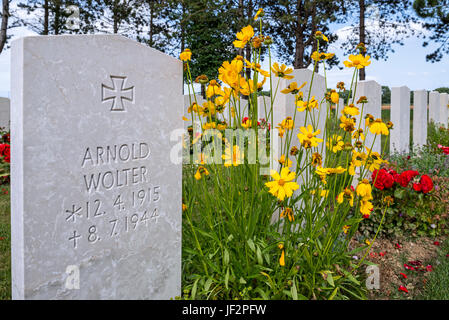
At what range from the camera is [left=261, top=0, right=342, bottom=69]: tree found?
12.5 m

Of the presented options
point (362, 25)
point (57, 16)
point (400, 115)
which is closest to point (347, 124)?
point (400, 115)

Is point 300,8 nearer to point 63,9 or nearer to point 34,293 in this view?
point 63,9

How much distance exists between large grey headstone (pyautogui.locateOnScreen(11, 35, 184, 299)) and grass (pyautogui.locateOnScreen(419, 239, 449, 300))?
159 centimetres

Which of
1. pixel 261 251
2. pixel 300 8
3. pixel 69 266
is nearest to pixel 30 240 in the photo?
pixel 69 266

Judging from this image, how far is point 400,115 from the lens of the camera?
20.1 ft

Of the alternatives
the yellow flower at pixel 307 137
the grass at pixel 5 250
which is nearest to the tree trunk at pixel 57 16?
the grass at pixel 5 250

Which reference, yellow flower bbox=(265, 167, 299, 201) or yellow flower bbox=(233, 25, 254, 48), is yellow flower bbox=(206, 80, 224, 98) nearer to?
yellow flower bbox=(233, 25, 254, 48)

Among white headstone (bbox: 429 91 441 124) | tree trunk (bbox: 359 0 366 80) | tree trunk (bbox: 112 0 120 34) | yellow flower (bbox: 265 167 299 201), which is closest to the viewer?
yellow flower (bbox: 265 167 299 201)

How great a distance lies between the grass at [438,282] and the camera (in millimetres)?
2299

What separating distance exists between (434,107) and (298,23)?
604 cm

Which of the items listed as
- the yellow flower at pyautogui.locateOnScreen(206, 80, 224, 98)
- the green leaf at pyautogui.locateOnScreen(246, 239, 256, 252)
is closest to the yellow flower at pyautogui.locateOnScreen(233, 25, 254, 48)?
the yellow flower at pyautogui.locateOnScreen(206, 80, 224, 98)

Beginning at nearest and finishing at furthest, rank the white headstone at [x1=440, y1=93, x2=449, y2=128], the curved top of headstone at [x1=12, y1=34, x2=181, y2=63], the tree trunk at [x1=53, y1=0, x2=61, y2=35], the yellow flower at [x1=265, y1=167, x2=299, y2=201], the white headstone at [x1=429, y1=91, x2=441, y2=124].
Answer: the curved top of headstone at [x1=12, y1=34, x2=181, y2=63]
the yellow flower at [x1=265, y1=167, x2=299, y2=201]
the white headstone at [x1=429, y1=91, x2=441, y2=124]
the white headstone at [x1=440, y1=93, x2=449, y2=128]
the tree trunk at [x1=53, y1=0, x2=61, y2=35]

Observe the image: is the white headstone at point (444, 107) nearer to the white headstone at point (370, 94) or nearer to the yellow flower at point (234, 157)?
the white headstone at point (370, 94)
